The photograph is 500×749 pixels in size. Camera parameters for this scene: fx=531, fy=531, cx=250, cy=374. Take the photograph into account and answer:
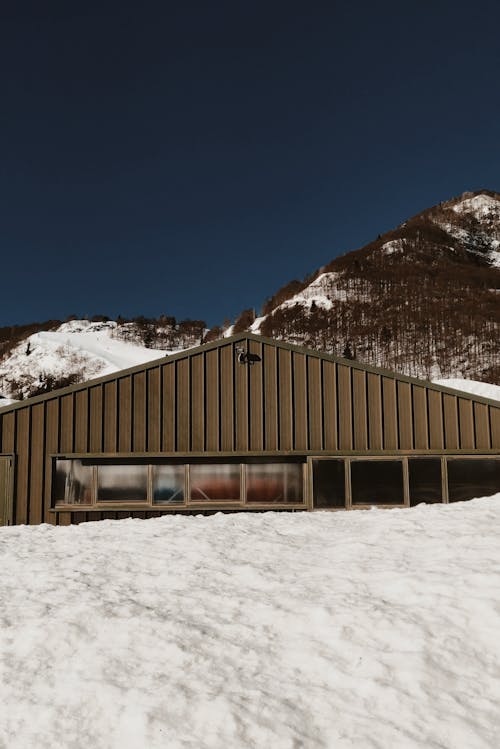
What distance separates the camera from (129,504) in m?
12.2

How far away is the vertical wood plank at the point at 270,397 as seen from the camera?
12.3 metres

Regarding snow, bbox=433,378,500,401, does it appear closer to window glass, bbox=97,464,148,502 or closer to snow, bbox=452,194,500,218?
window glass, bbox=97,464,148,502

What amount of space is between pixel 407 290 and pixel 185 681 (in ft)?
228

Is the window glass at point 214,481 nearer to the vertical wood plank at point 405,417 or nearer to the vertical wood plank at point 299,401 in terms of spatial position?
the vertical wood plank at point 299,401

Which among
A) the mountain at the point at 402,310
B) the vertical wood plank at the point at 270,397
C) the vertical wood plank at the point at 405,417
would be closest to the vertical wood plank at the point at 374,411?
the vertical wood plank at the point at 405,417

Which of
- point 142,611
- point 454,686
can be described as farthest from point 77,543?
point 454,686

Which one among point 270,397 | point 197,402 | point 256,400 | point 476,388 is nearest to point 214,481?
point 197,402

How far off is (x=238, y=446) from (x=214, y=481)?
99 cm

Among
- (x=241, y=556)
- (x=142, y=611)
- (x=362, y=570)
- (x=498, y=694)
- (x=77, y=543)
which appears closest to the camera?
(x=498, y=694)

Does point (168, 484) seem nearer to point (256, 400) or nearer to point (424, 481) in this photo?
point (256, 400)

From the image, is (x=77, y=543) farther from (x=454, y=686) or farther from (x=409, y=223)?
(x=409, y=223)

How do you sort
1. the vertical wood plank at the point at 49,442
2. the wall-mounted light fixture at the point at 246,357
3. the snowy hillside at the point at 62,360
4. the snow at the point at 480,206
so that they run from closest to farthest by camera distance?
1. the vertical wood plank at the point at 49,442
2. the wall-mounted light fixture at the point at 246,357
3. the snowy hillside at the point at 62,360
4. the snow at the point at 480,206

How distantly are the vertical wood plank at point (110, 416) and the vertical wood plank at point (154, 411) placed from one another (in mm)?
781

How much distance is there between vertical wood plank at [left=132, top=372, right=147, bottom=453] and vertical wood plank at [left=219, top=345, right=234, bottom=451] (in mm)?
1795
